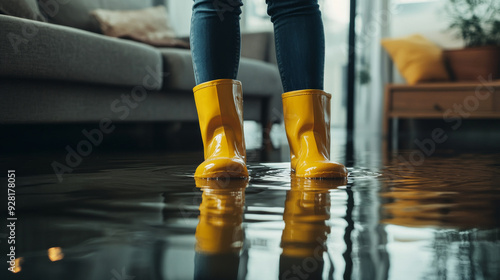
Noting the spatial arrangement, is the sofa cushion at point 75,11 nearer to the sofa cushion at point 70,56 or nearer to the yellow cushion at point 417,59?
the sofa cushion at point 70,56

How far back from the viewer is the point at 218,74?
975mm

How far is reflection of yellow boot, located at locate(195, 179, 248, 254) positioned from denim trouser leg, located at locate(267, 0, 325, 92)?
0.93 feet

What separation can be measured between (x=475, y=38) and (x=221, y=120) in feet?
10.6

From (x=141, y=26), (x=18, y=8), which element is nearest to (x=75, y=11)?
(x=141, y=26)

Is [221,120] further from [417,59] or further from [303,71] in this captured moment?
[417,59]

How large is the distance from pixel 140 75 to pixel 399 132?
257cm

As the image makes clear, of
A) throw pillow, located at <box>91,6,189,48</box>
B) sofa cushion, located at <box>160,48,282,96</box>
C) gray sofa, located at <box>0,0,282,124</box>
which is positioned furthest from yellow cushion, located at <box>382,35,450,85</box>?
throw pillow, located at <box>91,6,189,48</box>

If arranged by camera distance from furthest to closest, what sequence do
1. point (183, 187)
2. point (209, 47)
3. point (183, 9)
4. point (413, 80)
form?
1. point (183, 9)
2. point (413, 80)
3. point (209, 47)
4. point (183, 187)

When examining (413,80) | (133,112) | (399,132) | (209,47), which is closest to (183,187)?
(209,47)

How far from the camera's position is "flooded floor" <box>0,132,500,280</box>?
0.38 m

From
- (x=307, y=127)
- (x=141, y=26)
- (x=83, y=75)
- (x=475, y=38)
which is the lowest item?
(x=307, y=127)

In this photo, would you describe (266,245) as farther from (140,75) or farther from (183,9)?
(183,9)

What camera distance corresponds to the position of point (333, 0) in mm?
4336

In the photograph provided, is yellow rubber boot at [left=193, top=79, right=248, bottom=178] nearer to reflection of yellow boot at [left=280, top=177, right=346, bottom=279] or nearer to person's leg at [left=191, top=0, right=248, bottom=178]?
person's leg at [left=191, top=0, right=248, bottom=178]
